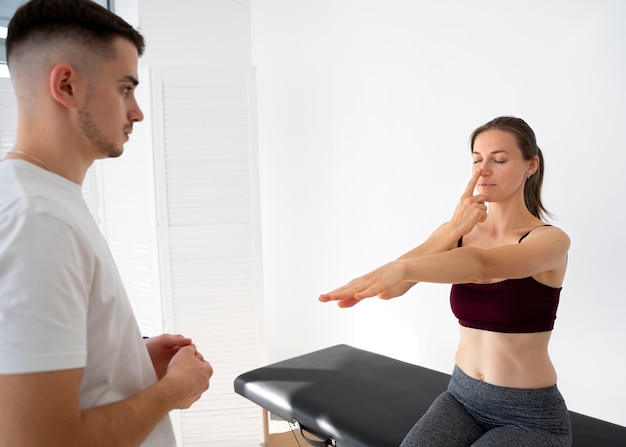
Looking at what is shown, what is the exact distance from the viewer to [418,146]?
8.25 ft

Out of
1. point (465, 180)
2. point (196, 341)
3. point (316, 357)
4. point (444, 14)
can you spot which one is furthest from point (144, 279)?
point (444, 14)

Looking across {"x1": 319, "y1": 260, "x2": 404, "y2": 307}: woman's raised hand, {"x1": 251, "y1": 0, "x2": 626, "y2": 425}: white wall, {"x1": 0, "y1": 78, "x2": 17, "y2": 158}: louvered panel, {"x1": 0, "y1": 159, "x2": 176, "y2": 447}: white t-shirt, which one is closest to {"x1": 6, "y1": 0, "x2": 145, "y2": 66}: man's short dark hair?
{"x1": 0, "y1": 159, "x2": 176, "y2": 447}: white t-shirt

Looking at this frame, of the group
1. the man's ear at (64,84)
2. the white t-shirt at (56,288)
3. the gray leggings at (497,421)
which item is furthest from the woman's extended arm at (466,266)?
the man's ear at (64,84)

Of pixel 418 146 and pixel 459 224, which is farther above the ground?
pixel 418 146

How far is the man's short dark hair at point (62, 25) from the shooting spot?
2.50 feet

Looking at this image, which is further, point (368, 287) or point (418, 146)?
point (418, 146)

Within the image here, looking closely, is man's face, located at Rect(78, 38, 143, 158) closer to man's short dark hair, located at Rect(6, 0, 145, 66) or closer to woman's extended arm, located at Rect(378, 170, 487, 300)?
man's short dark hair, located at Rect(6, 0, 145, 66)

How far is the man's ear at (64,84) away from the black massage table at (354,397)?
1297 mm

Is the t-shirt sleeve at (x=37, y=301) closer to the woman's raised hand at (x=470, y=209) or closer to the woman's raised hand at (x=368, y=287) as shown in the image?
the woman's raised hand at (x=368, y=287)

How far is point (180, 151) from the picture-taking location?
2.66m

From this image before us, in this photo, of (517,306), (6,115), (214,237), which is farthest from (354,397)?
(6,115)

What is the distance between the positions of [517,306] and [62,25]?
1247 mm

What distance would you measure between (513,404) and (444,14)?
175cm

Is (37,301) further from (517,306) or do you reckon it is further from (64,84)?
(517,306)
